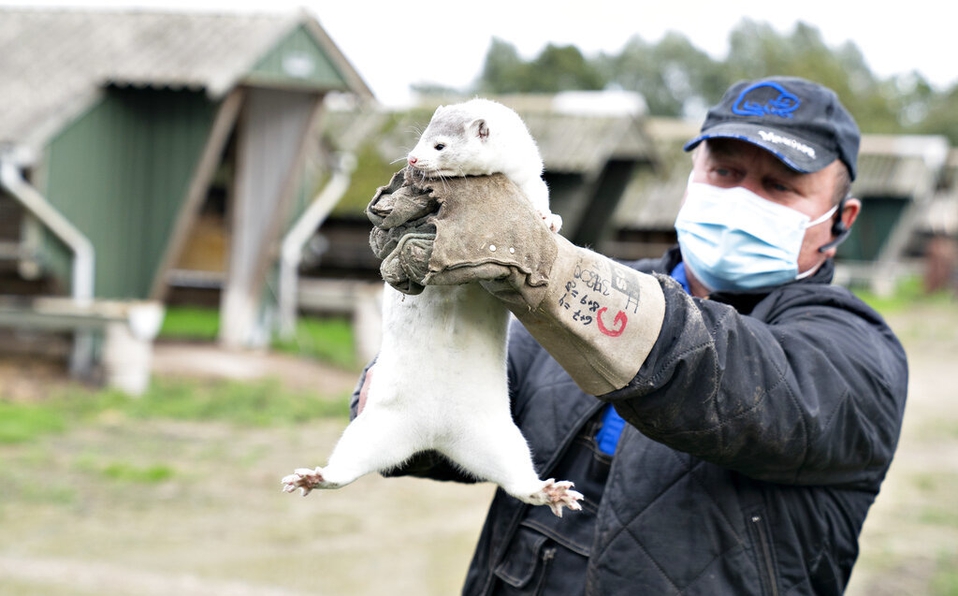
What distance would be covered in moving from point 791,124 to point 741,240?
0.33 meters

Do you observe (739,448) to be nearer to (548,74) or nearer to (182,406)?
(182,406)

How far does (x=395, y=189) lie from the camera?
81.1 inches

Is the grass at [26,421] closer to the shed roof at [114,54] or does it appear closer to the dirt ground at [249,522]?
the dirt ground at [249,522]

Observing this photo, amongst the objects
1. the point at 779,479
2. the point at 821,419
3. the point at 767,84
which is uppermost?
the point at 767,84

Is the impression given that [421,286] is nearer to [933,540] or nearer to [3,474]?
[933,540]

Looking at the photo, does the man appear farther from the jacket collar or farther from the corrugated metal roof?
the corrugated metal roof

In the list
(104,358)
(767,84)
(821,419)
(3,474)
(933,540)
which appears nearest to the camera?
(821,419)

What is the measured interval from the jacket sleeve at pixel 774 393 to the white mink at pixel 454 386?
0.93 feet

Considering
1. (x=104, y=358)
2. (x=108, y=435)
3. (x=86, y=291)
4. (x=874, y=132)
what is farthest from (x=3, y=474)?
(x=874, y=132)

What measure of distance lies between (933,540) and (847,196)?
461 centimetres

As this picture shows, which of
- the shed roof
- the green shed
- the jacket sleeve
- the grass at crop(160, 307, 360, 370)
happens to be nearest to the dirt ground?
the green shed

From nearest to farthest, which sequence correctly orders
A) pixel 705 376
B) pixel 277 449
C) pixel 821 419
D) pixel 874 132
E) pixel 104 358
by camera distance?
pixel 705 376
pixel 821 419
pixel 277 449
pixel 104 358
pixel 874 132

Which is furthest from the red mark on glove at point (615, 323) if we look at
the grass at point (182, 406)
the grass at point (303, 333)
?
the grass at point (303, 333)

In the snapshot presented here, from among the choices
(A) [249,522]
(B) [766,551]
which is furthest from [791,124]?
(A) [249,522]
